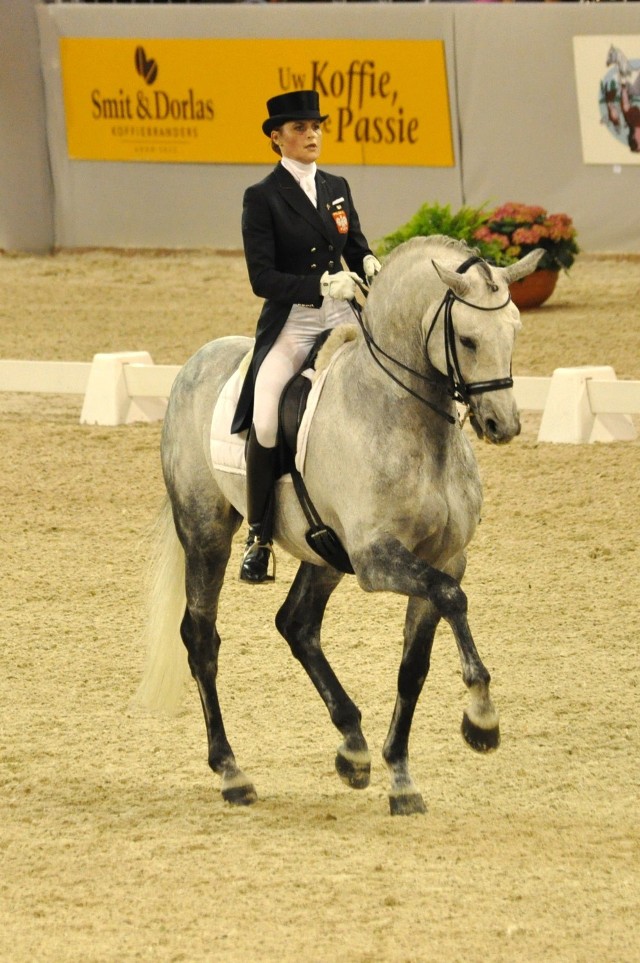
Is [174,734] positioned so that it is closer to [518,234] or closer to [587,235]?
[518,234]

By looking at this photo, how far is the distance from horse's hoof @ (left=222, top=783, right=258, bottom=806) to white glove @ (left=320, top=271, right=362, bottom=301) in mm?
1694

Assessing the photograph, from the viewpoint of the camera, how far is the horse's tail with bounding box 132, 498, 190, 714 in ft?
19.1

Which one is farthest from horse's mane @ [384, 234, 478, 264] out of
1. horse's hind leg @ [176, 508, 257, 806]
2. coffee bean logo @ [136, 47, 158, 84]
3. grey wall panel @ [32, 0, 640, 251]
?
coffee bean logo @ [136, 47, 158, 84]

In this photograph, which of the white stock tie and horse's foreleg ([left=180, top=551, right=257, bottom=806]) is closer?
the white stock tie

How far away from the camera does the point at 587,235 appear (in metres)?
16.6

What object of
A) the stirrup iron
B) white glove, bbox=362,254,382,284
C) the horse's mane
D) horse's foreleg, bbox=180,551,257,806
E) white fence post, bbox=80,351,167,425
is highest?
the horse's mane

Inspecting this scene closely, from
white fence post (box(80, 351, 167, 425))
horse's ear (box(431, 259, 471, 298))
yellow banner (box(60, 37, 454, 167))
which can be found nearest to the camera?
horse's ear (box(431, 259, 471, 298))

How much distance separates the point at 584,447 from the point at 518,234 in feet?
15.4

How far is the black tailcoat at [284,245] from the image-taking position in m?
5.13

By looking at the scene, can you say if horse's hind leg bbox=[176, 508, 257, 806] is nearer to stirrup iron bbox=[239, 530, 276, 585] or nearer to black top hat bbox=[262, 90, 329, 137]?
stirrup iron bbox=[239, 530, 276, 585]

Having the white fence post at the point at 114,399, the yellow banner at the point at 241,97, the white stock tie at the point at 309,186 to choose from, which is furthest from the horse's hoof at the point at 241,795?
the yellow banner at the point at 241,97

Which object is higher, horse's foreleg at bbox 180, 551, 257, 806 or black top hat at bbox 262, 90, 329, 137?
black top hat at bbox 262, 90, 329, 137

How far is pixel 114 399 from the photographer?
11211 millimetres

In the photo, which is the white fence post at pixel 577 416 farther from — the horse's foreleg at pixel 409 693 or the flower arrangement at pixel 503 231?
the horse's foreleg at pixel 409 693
